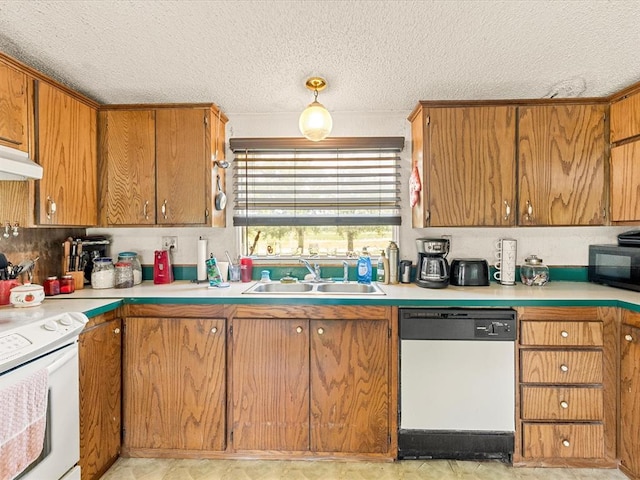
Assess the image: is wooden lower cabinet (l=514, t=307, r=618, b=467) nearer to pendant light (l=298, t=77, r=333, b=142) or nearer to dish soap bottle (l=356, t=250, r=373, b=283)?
dish soap bottle (l=356, t=250, r=373, b=283)

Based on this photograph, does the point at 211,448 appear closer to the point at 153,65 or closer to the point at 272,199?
the point at 272,199

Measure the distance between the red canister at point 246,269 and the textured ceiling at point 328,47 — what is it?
1.16 m

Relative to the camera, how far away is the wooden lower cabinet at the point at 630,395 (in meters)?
1.78

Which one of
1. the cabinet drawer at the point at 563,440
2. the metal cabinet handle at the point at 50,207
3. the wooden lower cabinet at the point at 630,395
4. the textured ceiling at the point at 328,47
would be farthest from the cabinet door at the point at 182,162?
the wooden lower cabinet at the point at 630,395

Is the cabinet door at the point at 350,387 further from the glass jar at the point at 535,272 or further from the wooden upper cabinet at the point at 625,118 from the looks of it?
the wooden upper cabinet at the point at 625,118

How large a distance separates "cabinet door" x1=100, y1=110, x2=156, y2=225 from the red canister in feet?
2.22

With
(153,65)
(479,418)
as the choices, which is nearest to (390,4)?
(153,65)

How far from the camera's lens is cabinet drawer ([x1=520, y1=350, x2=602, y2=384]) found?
1.88m

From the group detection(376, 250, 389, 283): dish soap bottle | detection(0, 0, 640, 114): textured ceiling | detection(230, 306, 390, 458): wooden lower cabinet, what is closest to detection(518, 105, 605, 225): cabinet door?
detection(0, 0, 640, 114): textured ceiling

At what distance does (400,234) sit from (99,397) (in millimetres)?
2170

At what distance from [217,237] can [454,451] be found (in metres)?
2.13

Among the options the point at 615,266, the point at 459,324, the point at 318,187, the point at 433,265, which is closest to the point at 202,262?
the point at 318,187

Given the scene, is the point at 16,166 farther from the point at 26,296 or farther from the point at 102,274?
the point at 102,274

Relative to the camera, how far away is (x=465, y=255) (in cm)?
259
